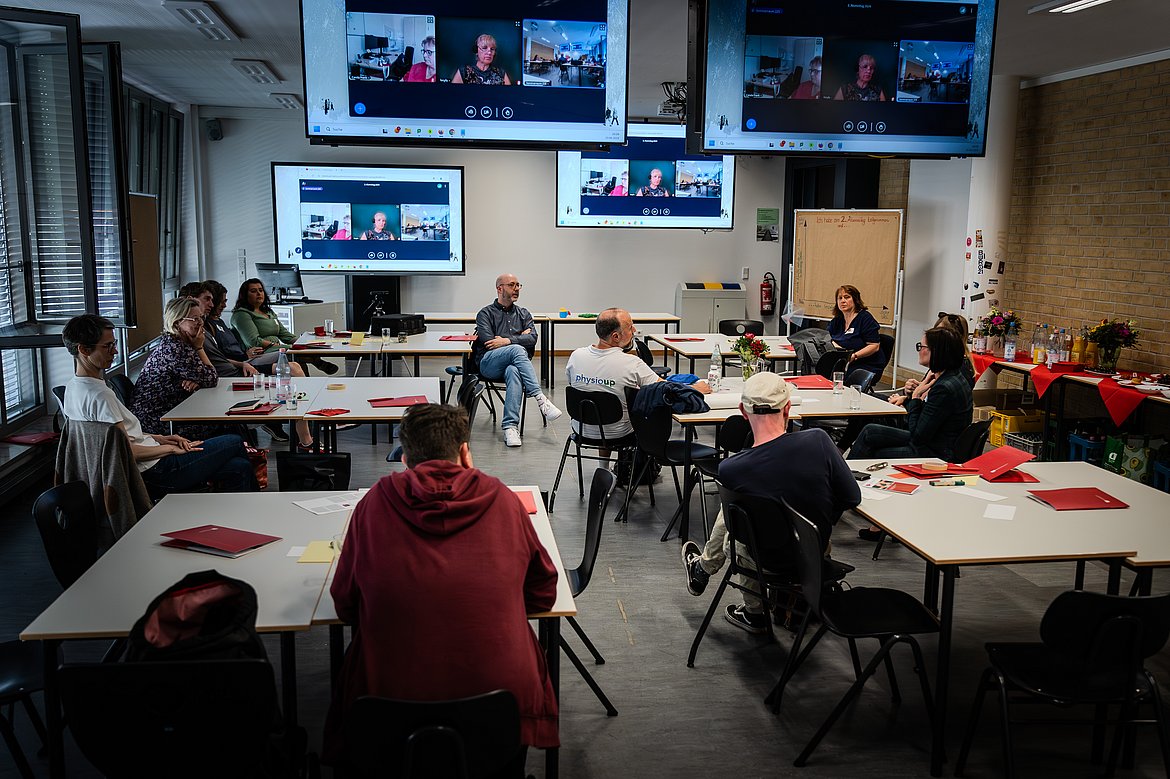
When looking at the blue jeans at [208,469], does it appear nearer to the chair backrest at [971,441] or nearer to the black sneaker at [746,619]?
the black sneaker at [746,619]

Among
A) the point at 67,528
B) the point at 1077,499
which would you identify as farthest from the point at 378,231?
the point at 1077,499

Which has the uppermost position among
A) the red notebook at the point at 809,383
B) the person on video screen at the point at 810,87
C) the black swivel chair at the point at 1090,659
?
the person on video screen at the point at 810,87

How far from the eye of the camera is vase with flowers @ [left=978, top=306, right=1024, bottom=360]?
761 centimetres

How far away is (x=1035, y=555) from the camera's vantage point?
2986 millimetres

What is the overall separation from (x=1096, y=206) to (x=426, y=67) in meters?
6.19

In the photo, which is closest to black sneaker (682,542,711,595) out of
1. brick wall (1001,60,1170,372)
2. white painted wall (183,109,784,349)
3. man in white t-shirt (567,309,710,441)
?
man in white t-shirt (567,309,710,441)

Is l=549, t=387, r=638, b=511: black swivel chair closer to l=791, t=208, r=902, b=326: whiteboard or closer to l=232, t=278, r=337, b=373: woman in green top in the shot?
l=232, t=278, r=337, b=373: woman in green top

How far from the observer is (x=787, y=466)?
348cm

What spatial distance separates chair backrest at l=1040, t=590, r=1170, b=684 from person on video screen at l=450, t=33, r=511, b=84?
2.93 m

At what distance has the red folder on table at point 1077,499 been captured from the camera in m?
3.54

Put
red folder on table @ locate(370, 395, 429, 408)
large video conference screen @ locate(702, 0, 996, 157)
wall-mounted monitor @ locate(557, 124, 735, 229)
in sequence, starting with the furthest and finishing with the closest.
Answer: wall-mounted monitor @ locate(557, 124, 735, 229) → red folder on table @ locate(370, 395, 429, 408) → large video conference screen @ locate(702, 0, 996, 157)

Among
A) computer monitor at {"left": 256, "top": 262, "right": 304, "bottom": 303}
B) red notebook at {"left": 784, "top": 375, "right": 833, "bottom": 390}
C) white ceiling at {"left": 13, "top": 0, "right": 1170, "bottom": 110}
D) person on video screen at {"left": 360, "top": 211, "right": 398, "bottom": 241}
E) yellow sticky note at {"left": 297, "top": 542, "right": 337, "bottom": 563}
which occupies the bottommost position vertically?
yellow sticky note at {"left": 297, "top": 542, "right": 337, "bottom": 563}

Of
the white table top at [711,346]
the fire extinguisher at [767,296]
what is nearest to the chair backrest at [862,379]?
the white table top at [711,346]

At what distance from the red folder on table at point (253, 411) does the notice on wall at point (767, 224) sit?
9072 mm
